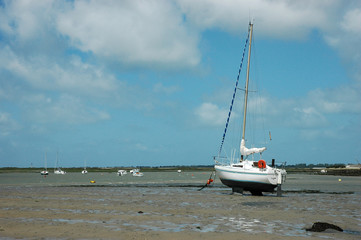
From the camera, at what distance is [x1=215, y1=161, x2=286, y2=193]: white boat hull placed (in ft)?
118

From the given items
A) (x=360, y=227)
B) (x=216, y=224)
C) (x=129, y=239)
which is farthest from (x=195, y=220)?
(x=360, y=227)

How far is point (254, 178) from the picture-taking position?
118 ft

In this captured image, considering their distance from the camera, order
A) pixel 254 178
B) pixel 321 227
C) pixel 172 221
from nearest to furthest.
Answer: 1. pixel 321 227
2. pixel 172 221
3. pixel 254 178

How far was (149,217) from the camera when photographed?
20.9m

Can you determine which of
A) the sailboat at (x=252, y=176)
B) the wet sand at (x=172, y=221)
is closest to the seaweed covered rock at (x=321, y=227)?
the wet sand at (x=172, y=221)

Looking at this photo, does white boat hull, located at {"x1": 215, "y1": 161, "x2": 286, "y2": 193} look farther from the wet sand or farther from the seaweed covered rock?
the seaweed covered rock

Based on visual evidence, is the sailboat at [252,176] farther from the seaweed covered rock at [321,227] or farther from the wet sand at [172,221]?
the seaweed covered rock at [321,227]

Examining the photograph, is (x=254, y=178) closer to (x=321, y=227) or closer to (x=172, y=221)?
(x=172, y=221)

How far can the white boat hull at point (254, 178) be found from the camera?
3584 centimetres

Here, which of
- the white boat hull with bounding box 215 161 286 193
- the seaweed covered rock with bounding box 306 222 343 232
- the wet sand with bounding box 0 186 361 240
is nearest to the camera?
the wet sand with bounding box 0 186 361 240

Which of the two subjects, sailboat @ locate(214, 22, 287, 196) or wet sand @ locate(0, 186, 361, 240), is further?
sailboat @ locate(214, 22, 287, 196)

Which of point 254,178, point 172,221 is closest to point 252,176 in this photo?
point 254,178

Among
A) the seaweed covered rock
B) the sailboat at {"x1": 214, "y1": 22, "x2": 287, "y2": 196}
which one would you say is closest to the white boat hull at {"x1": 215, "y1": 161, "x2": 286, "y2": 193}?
the sailboat at {"x1": 214, "y1": 22, "x2": 287, "y2": 196}

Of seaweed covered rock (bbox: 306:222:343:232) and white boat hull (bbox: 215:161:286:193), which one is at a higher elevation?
white boat hull (bbox: 215:161:286:193)
